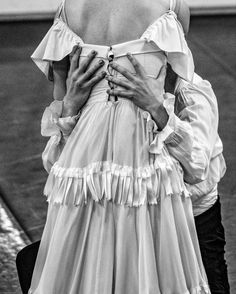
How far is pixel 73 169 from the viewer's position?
2.69 m

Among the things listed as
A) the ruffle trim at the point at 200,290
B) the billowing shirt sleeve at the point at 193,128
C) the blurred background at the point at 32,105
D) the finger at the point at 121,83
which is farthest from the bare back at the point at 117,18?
the blurred background at the point at 32,105

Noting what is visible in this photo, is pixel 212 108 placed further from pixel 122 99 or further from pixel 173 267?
pixel 173 267

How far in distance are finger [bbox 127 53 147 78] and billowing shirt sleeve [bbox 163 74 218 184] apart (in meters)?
0.12

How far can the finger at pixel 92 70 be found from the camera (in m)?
2.70

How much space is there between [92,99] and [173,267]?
59cm

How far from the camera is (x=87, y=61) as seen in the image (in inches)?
106

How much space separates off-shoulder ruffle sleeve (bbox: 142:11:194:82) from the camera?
2654mm

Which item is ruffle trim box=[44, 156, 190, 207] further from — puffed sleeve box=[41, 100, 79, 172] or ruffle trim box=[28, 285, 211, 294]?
ruffle trim box=[28, 285, 211, 294]

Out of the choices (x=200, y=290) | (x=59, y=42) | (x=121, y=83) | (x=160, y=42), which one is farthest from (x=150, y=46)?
(x=200, y=290)

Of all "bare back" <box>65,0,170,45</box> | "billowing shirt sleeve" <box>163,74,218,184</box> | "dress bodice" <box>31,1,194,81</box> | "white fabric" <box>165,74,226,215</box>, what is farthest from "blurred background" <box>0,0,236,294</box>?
"bare back" <box>65,0,170,45</box>

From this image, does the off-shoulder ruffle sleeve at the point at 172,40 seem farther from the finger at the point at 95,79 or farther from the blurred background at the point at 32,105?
the blurred background at the point at 32,105

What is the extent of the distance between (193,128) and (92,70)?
1.34 ft

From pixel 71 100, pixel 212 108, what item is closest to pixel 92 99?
pixel 71 100

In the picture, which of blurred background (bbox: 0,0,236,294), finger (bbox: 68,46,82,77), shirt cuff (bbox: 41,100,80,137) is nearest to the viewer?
finger (bbox: 68,46,82,77)
